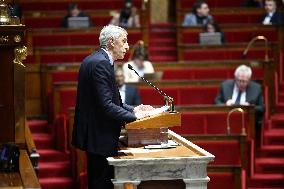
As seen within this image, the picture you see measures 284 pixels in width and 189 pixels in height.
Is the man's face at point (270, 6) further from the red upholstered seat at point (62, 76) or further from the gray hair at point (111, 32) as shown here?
the gray hair at point (111, 32)

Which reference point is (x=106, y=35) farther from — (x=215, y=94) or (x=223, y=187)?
(x=215, y=94)

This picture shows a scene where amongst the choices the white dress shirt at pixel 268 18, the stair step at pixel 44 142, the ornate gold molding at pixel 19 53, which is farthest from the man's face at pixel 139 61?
the ornate gold molding at pixel 19 53

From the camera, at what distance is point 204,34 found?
6484 millimetres

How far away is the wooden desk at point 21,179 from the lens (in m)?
A: 2.63

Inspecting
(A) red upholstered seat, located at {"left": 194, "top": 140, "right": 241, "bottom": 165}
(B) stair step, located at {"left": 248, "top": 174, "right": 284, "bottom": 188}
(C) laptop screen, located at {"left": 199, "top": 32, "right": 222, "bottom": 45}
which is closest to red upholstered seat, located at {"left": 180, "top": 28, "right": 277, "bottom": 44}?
(C) laptop screen, located at {"left": 199, "top": 32, "right": 222, "bottom": 45}

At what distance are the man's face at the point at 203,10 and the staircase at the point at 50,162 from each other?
80.8 inches

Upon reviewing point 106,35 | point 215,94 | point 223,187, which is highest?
point 106,35

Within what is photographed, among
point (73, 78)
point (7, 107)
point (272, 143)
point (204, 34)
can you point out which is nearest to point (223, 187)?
point (7, 107)

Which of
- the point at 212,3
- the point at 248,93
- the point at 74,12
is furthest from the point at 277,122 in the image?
the point at 212,3

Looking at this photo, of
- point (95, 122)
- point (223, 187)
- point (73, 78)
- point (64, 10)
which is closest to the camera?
point (95, 122)

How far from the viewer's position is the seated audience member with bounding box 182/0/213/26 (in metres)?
6.88

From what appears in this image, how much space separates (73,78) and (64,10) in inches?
73.6

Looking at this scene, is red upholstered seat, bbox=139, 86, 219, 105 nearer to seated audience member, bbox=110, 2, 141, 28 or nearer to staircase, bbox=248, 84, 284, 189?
staircase, bbox=248, 84, 284, 189

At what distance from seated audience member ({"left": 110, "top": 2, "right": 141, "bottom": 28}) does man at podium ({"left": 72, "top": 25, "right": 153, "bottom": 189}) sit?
13.2 ft
